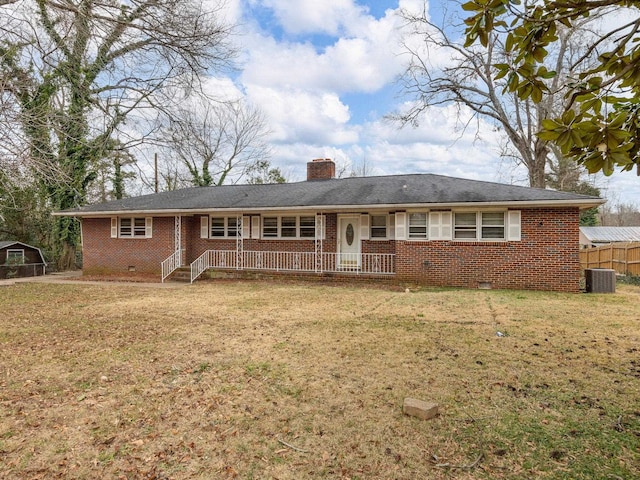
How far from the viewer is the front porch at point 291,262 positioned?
1373 cm

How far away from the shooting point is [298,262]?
14.7 metres

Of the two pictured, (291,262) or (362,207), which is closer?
(362,207)

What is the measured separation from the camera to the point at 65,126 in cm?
694

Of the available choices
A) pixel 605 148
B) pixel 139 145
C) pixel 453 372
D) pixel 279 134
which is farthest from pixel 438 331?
pixel 279 134

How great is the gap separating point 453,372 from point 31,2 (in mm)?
8547

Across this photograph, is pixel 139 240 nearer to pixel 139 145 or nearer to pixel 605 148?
pixel 139 145

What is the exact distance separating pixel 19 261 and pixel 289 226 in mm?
12087

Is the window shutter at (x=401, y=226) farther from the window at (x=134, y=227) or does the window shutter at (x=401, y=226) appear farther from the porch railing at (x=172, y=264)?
the window at (x=134, y=227)

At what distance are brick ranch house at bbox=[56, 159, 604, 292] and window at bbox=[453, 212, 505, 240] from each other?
0.03m

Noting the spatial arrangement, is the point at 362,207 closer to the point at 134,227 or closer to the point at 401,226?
the point at 401,226

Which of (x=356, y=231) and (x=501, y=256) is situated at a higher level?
(x=356, y=231)

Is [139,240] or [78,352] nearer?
[78,352]

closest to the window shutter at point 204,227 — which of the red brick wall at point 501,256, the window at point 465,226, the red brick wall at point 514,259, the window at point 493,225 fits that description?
the red brick wall at point 501,256

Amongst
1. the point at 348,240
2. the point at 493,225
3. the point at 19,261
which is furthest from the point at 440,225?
the point at 19,261
